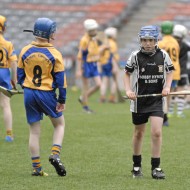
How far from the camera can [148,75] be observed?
8406 mm

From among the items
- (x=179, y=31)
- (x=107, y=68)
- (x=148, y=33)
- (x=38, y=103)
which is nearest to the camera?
(x=148, y=33)

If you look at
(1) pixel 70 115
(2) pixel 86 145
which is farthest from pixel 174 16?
(2) pixel 86 145

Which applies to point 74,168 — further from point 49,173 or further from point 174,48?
point 174,48

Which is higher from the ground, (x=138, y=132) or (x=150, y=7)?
(x=150, y=7)

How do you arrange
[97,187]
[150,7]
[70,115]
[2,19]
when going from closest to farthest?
[97,187] < [2,19] < [70,115] < [150,7]

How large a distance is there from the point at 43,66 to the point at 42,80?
17 centimetres

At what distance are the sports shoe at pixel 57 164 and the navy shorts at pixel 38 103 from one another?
19.9 inches

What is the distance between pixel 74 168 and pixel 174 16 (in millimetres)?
20735

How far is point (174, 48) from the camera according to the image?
47.7ft

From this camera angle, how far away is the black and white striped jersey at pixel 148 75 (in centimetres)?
840

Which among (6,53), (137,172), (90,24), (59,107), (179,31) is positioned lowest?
(137,172)

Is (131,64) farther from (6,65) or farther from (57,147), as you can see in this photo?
(6,65)

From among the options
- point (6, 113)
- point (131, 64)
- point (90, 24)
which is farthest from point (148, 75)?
point (90, 24)

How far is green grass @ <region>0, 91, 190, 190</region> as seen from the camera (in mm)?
8023
